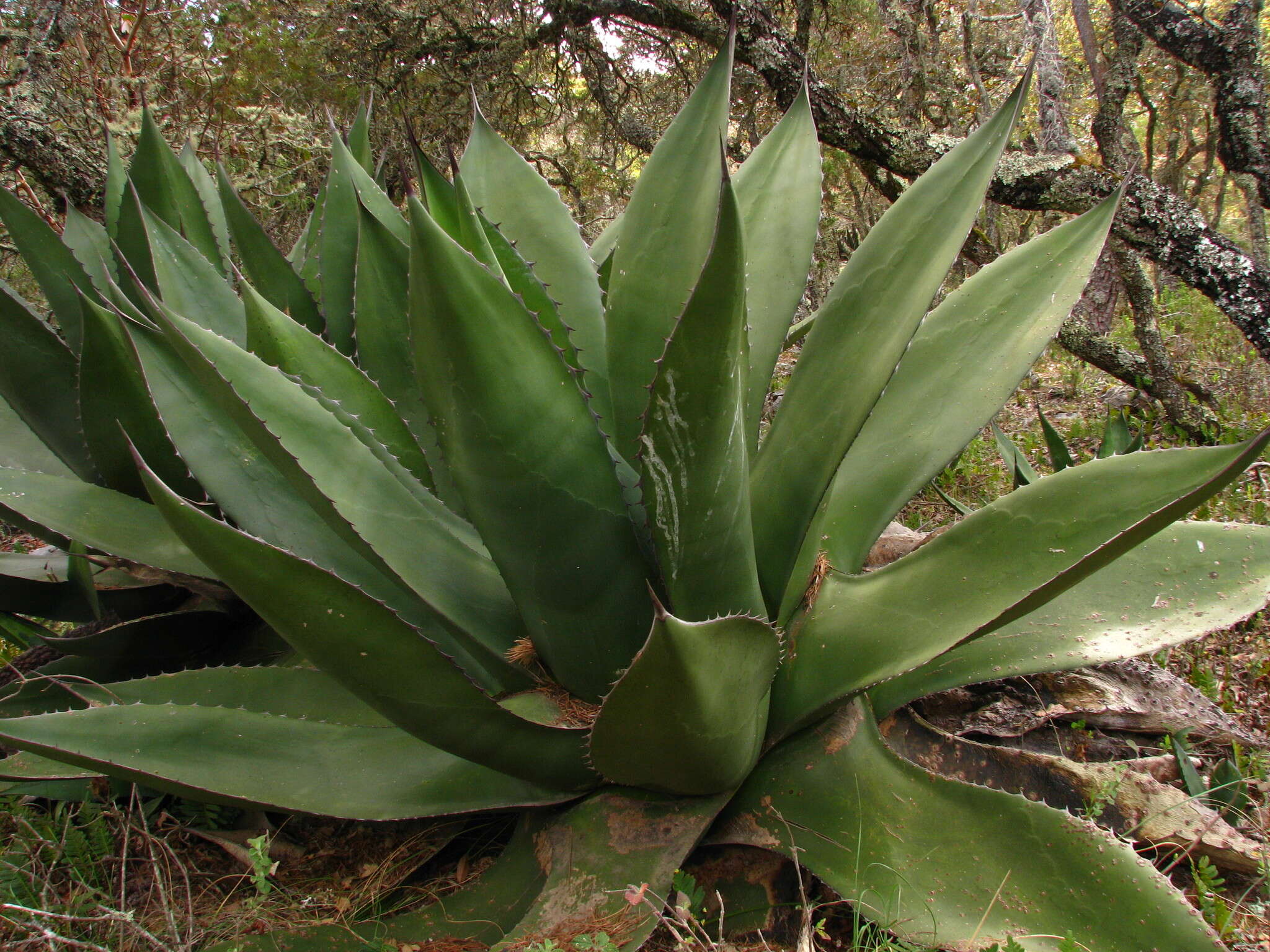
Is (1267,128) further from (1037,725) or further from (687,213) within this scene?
(687,213)

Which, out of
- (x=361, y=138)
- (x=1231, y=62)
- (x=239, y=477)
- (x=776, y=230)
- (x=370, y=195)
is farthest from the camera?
(x=1231, y=62)

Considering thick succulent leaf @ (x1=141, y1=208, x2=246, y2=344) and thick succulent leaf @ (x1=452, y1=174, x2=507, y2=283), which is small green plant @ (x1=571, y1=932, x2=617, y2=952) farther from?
thick succulent leaf @ (x1=141, y1=208, x2=246, y2=344)

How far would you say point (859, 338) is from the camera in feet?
3.84

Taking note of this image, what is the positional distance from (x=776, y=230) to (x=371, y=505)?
75 cm

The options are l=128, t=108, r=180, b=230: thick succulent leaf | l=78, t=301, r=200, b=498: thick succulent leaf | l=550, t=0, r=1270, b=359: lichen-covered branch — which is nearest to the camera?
l=78, t=301, r=200, b=498: thick succulent leaf

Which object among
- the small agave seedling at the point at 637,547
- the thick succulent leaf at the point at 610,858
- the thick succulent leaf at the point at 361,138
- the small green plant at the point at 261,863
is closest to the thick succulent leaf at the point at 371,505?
the small agave seedling at the point at 637,547

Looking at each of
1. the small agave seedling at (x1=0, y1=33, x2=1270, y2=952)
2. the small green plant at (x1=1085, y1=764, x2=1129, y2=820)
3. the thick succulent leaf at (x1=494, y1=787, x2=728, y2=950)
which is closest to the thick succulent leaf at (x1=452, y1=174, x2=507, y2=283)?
the small agave seedling at (x1=0, y1=33, x2=1270, y2=952)

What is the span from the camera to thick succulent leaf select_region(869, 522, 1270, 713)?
1.10m

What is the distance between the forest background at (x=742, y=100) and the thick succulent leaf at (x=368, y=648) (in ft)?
3.98

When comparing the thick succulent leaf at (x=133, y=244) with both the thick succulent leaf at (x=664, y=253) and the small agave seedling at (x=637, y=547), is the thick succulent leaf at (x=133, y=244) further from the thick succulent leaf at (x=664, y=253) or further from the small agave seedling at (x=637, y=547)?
the thick succulent leaf at (x=664, y=253)

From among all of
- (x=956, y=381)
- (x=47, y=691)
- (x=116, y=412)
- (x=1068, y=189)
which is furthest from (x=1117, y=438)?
(x=47, y=691)

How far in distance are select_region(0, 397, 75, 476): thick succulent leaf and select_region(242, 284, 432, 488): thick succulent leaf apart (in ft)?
2.52

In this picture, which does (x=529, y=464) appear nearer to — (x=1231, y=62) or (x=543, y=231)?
(x=543, y=231)

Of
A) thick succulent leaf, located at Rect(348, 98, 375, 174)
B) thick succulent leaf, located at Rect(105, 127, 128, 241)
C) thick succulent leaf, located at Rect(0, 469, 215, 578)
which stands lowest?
thick succulent leaf, located at Rect(0, 469, 215, 578)
